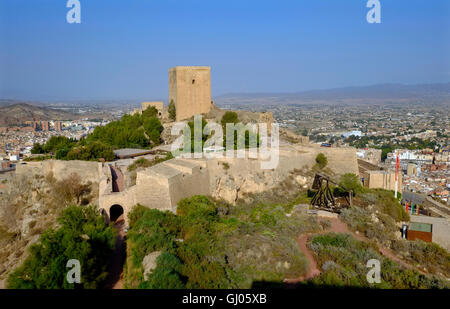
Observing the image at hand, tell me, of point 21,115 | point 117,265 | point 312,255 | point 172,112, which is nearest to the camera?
point 117,265

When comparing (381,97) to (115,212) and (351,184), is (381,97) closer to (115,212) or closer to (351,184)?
(351,184)

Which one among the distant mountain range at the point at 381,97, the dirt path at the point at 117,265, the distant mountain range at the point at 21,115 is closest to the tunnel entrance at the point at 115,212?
the dirt path at the point at 117,265

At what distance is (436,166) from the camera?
35.3 meters

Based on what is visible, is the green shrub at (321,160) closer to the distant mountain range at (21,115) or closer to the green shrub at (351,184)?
the green shrub at (351,184)

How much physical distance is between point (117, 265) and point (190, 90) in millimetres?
16204

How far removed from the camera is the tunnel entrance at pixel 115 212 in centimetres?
1164

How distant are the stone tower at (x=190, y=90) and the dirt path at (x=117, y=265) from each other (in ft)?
45.6

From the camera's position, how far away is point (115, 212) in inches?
473

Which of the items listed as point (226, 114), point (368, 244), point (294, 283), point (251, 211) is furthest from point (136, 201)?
point (226, 114)

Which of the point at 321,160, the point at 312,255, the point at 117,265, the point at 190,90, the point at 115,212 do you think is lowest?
the point at 117,265

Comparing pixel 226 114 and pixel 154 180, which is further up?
pixel 226 114

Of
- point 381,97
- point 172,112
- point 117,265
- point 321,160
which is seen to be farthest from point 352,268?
point 381,97
